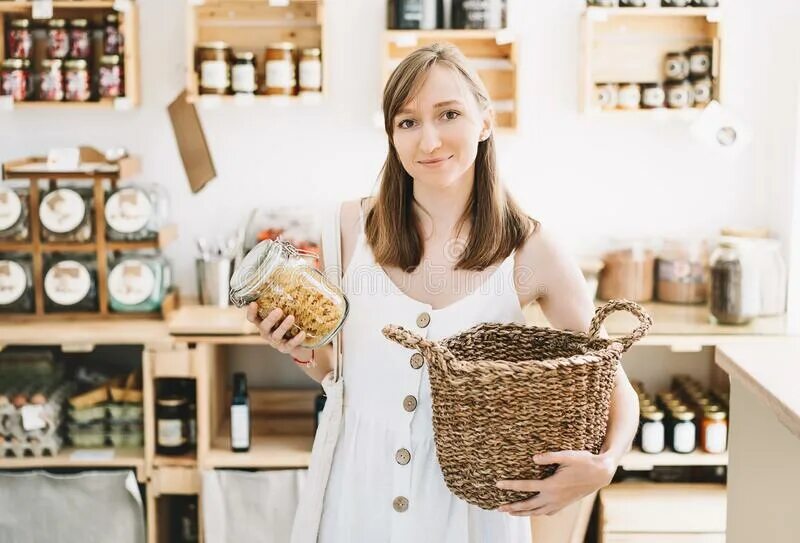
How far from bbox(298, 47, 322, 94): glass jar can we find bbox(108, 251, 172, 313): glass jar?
2.25 ft

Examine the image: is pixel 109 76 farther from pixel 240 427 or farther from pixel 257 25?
pixel 240 427

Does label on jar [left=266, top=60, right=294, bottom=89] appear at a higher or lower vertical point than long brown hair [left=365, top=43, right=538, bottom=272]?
higher

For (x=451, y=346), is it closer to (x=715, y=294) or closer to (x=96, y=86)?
(x=715, y=294)

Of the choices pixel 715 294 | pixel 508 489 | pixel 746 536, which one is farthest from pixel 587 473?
pixel 715 294

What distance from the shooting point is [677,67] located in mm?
3074

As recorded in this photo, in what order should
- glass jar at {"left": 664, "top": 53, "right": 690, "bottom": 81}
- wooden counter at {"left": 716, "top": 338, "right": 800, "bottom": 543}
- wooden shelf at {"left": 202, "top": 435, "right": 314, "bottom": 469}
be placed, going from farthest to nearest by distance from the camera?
glass jar at {"left": 664, "top": 53, "right": 690, "bottom": 81} → wooden shelf at {"left": 202, "top": 435, "right": 314, "bottom": 469} → wooden counter at {"left": 716, "top": 338, "right": 800, "bottom": 543}

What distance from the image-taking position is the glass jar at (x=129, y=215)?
9.74ft

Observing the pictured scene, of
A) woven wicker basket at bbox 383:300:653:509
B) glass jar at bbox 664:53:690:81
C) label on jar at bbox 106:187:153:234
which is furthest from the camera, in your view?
glass jar at bbox 664:53:690:81

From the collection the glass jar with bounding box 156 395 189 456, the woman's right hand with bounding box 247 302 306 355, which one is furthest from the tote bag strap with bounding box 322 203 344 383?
the glass jar with bounding box 156 395 189 456

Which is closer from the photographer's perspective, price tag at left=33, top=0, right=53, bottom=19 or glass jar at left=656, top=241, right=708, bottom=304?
price tag at left=33, top=0, right=53, bottom=19

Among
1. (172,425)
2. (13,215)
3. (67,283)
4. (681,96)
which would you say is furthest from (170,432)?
(681,96)

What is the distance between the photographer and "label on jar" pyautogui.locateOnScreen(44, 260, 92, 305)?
299 centimetres

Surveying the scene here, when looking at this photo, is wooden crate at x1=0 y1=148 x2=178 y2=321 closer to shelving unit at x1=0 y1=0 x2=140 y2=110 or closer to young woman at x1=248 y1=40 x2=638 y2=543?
shelving unit at x1=0 y1=0 x2=140 y2=110

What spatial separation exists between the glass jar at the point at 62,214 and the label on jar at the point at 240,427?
27.1 inches
